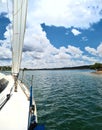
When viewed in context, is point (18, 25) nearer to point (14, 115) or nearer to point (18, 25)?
point (18, 25)

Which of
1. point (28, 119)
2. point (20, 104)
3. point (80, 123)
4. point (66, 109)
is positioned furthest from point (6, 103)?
point (66, 109)

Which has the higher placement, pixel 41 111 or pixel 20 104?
pixel 20 104

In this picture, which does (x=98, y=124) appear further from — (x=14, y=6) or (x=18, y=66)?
(x=14, y=6)

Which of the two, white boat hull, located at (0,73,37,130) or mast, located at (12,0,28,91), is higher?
mast, located at (12,0,28,91)

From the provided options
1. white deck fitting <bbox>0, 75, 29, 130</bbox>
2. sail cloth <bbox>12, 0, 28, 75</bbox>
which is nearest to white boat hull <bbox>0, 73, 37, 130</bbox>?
white deck fitting <bbox>0, 75, 29, 130</bbox>

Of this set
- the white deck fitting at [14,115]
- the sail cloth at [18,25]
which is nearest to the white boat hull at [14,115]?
the white deck fitting at [14,115]

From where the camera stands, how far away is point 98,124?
1373cm

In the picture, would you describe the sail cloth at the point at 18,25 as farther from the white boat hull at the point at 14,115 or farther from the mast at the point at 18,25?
the white boat hull at the point at 14,115

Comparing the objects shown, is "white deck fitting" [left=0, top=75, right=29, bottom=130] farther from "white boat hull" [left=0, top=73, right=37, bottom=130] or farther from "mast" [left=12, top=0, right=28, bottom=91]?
"mast" [left=12, top=0, right=28, bottom=91]

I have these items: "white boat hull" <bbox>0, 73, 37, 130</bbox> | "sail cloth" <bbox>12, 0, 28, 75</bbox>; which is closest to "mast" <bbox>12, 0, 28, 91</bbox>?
"sail cloth" <bbox>12, 0, 28, 75</bbox>

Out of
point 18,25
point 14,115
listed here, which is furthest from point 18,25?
point 14,115

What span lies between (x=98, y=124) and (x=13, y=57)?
7778 millimetres

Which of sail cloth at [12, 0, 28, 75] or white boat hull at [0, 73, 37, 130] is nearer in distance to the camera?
white boat hull at [0, 73, 37, 130]

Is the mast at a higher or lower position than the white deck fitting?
higher
